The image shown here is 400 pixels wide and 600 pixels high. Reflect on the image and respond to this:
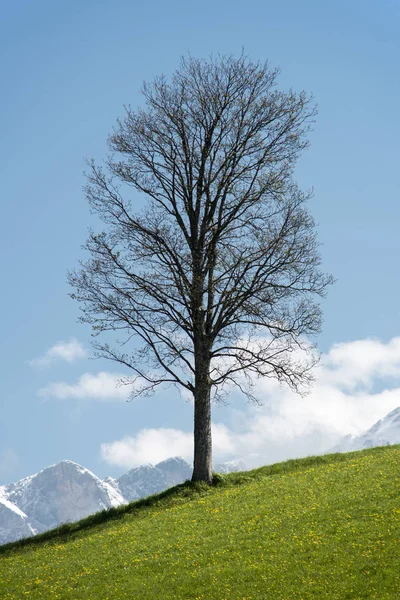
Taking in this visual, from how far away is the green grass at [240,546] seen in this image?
16453 millimetres

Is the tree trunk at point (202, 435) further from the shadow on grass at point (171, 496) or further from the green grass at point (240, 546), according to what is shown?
the green grass at point (240, 546)

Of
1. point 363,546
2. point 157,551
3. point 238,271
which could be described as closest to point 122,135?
point 238,271

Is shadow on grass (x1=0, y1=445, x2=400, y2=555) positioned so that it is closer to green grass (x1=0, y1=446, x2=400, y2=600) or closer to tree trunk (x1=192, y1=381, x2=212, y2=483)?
green grass (x1=0, y1=446, x2=400, y2=600)

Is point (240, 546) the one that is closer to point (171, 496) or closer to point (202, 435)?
point (171, 496)

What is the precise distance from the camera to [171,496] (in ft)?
94.2

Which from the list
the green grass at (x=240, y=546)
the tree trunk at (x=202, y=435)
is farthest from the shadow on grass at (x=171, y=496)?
the tree trunk at (x=202, y=435)

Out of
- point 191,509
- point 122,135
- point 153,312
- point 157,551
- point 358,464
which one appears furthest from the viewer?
point 122,135

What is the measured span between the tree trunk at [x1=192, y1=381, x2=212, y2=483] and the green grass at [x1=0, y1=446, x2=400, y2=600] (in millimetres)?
1066

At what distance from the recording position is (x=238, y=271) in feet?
100

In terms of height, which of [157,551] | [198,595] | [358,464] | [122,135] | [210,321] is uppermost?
[122,135]

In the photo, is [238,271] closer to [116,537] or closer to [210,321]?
[210,321]

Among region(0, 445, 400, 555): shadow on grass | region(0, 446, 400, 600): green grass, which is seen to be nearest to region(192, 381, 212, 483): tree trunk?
region(0, 445, 400, 555): shadow on grass

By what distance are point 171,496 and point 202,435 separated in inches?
116

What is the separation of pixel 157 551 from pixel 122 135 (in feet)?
67.4
